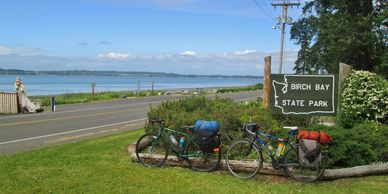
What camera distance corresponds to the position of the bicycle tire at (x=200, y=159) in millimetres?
8359

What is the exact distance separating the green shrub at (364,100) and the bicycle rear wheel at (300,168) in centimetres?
349

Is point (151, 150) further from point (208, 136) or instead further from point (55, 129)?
point (55, 129)

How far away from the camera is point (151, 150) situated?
911cm

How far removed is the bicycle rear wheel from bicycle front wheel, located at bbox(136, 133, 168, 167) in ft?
7.25

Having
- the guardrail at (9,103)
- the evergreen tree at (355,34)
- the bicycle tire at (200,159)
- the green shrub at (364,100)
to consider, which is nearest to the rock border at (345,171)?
the bicycle tire at (200,159)

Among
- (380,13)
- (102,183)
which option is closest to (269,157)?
(102,183)

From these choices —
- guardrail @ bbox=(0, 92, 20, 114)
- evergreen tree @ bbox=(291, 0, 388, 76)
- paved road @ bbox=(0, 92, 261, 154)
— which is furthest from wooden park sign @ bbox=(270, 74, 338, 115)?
guardrail @ bbox=(0, 92, 20, 114)

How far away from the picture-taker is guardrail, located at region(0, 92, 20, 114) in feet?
80.6

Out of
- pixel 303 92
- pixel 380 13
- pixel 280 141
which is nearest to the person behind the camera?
pixel 280 141

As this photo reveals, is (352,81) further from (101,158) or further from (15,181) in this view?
(15,181)

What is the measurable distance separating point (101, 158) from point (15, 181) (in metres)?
2.25

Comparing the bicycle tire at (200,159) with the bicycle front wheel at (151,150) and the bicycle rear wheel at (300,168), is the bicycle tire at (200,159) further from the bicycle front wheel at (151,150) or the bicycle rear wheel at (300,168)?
the bicycle rear wheel at (300,168)

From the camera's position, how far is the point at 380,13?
2288 cm

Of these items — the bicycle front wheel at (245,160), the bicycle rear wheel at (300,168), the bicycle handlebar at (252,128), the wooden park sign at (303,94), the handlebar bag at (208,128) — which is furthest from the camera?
the wooden park sign at (303,94)
